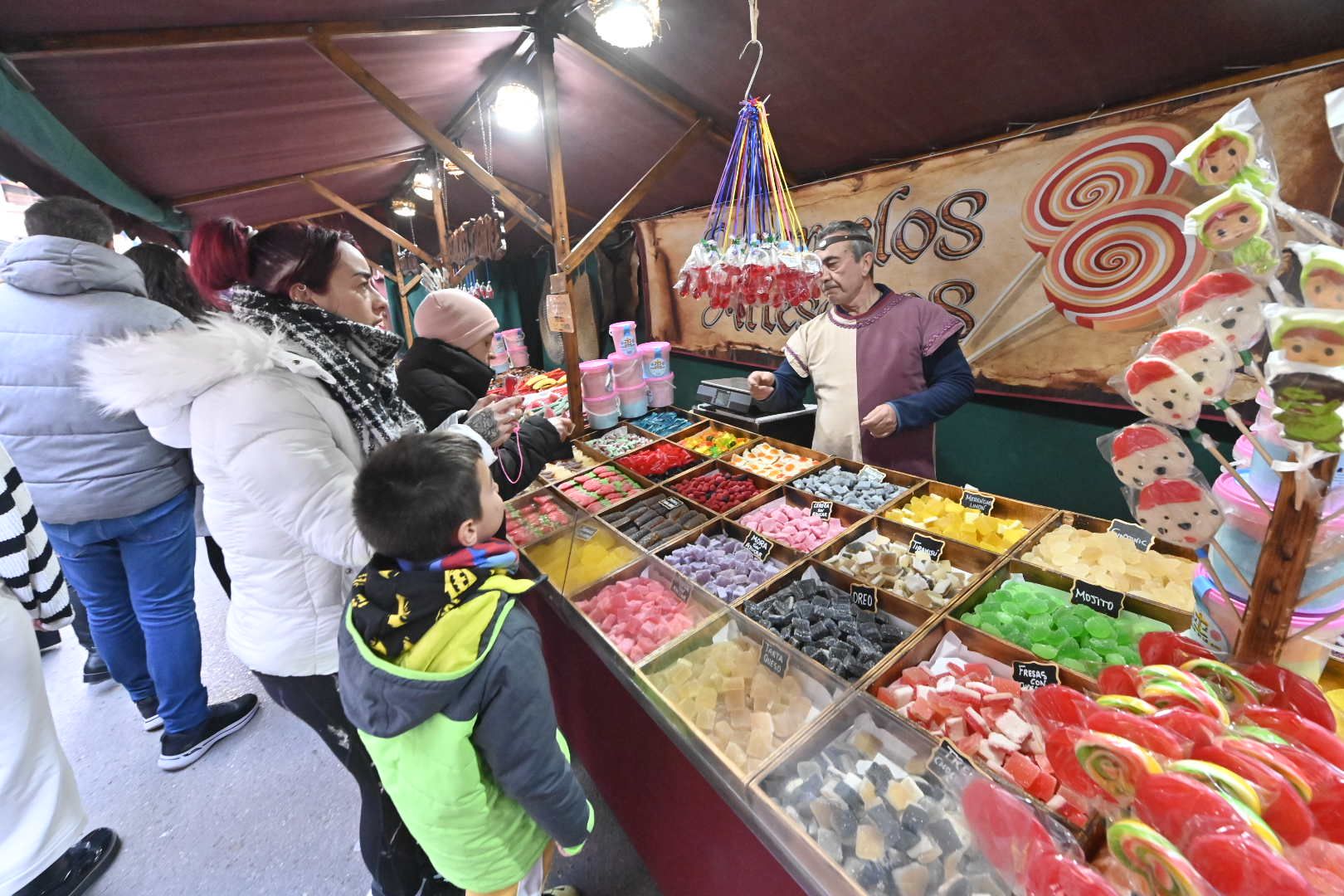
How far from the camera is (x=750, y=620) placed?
1.45 metres

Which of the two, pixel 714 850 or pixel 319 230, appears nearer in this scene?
pixel 714 850

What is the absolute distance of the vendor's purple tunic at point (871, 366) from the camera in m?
2.29

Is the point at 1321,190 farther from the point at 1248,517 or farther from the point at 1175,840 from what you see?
the point at 1175,840

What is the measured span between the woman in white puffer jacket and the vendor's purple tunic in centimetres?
185

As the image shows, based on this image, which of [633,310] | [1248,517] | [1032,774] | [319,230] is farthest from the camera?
[633,310]

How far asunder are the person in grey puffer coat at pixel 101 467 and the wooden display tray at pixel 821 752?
6.59 feet

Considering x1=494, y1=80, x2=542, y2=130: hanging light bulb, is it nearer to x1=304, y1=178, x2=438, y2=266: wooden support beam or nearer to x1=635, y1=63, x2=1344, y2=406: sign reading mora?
x1=635, y1=63, x2=1344, y2=406: sign reading mora

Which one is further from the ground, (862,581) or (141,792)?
(862,581)

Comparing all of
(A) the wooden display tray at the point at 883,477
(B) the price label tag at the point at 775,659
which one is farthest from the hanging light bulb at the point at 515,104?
(B) the price label tag at the point at 775,659

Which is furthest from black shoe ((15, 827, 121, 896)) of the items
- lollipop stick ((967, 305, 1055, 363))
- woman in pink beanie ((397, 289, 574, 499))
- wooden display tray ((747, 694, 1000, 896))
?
lollipop stick ((967, 305, 1055, 363))

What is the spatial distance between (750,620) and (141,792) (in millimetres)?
2613

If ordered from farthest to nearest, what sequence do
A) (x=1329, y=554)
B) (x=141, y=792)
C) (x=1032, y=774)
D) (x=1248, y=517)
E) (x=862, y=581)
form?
(x=141, y=792) → (x=862, y=581) → (x=1032, y=774) → (x=1248, y=517) → (x=1329, y=554)

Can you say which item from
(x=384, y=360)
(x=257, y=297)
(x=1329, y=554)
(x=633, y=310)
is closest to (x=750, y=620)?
(x=1329, y=554)

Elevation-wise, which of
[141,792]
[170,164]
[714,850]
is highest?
[170,164]
